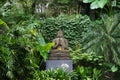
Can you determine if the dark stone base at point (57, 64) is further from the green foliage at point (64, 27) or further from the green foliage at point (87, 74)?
the green foliage at point (64, 27)

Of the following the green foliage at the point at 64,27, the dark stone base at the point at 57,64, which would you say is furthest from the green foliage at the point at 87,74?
the green foliage at the point at 64,27

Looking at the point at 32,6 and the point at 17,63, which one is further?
the point at 32,6

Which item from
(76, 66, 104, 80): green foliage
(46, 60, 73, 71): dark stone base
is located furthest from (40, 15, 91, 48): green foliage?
(76, 66, 104, 80): green foliage

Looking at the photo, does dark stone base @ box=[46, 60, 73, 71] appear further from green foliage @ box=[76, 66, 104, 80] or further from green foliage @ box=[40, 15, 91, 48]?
green foliage @ box=[40, 15, 91, 48]

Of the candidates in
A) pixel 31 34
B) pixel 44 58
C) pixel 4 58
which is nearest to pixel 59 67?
pixel 44 58

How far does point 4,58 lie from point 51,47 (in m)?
2.05

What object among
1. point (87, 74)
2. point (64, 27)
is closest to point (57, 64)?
point (87, 74)

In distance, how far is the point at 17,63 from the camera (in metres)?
8.07

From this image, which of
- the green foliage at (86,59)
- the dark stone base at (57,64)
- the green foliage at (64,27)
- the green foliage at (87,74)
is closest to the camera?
the green foliage at (87,74)

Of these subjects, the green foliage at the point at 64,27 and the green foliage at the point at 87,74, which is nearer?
the green foliage at the point at 87,74

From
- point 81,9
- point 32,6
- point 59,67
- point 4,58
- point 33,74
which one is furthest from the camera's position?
point 81,9

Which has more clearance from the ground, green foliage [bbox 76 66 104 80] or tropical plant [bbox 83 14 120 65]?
tropical plant [bbox 83 14 120 65]

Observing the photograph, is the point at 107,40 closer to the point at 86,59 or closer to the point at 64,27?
the point at 86,59

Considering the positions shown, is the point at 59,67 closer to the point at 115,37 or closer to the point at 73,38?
the point at 115,37
